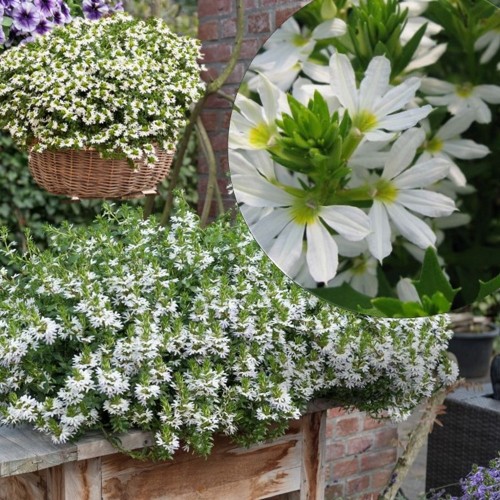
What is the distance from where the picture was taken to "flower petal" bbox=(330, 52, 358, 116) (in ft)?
3.45

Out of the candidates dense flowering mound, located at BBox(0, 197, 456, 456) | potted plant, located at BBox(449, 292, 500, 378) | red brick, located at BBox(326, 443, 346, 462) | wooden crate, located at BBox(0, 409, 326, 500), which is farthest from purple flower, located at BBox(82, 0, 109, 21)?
potted plant, located at BBox(449, 292, 500, 378)

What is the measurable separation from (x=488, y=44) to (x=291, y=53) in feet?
0.81

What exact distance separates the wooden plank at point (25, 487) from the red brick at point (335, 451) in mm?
1222

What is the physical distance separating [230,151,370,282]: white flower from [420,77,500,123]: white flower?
0.17m

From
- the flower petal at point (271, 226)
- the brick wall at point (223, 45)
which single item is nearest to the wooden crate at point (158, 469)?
the flower petal at point (271, 226)

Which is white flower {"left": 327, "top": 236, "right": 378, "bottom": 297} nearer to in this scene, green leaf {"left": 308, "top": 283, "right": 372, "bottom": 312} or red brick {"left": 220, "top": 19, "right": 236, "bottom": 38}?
green leaf {"left": 308, "top": 283, "right": 372, "bottom": 312}

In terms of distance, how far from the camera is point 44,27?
207cm

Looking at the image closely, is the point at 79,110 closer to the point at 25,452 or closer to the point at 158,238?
the point at 158,238

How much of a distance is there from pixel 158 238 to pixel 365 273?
32.3 inches

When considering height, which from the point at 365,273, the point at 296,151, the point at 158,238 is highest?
the point at 296,151

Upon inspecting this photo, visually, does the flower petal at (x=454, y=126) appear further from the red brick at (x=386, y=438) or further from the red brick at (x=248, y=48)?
the red brick at (x=386, y=438)

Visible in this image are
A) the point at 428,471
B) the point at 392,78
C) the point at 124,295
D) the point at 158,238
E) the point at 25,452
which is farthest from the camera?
the point at 428,471

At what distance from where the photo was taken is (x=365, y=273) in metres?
1.07

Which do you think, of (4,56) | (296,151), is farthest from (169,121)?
(296,151)
